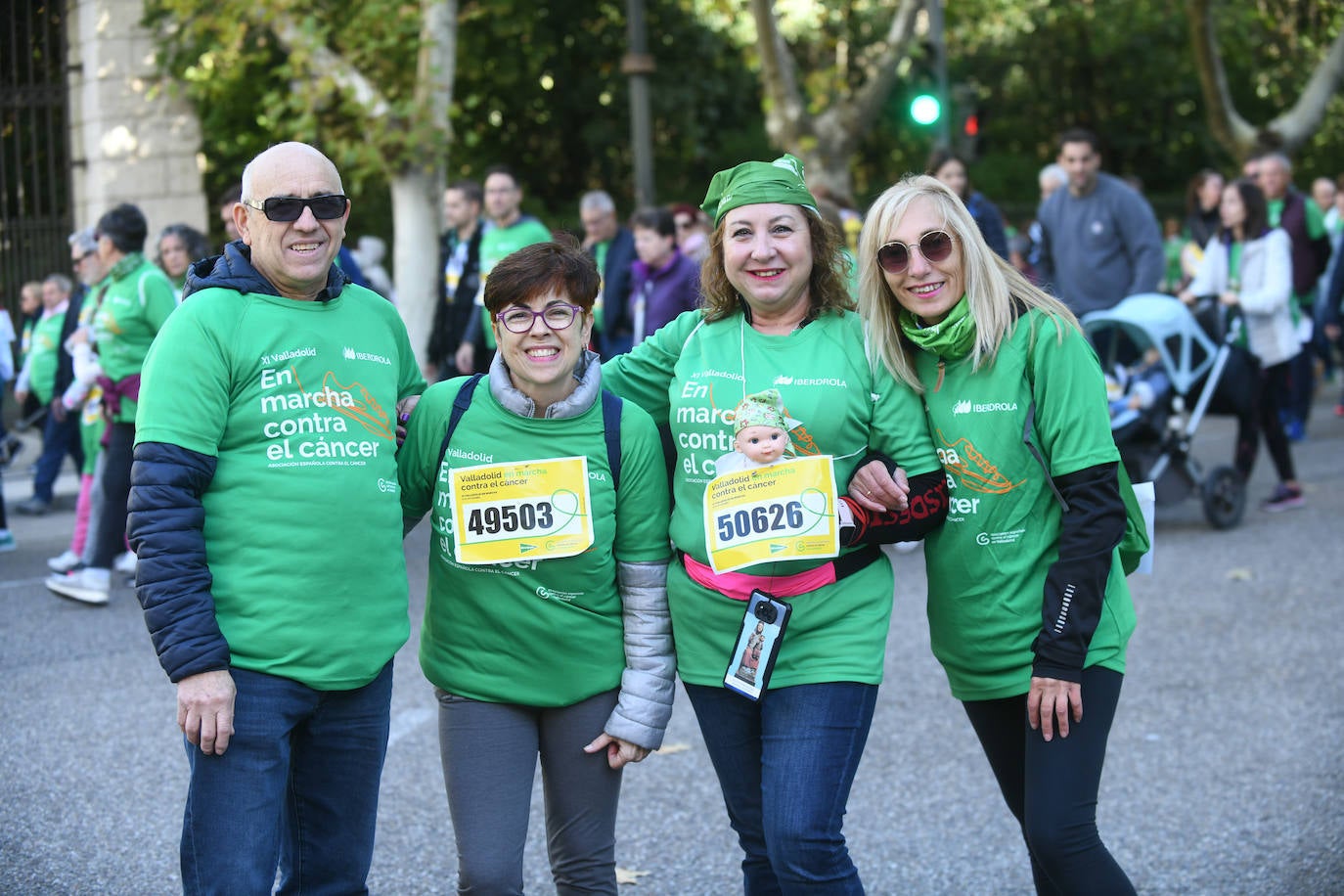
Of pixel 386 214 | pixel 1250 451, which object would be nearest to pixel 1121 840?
pixel 1250 451

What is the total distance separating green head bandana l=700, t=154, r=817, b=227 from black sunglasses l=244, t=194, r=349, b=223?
84 cm

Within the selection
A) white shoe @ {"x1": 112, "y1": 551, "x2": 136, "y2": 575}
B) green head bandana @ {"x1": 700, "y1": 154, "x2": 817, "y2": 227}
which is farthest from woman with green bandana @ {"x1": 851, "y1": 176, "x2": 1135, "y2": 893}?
white shoe @ {"x1": 112, "y1": 551, "x2": 136, "y2": 575}

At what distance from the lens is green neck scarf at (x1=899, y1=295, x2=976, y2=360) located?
3201mm

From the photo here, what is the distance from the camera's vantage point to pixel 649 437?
3324mm

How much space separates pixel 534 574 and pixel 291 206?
0.90 meters

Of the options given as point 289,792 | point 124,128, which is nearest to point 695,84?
point 124,128

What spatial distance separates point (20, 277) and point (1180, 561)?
1229 cm

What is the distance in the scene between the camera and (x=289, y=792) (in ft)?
10.4

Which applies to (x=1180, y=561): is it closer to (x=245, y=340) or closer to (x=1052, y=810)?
(x=1052, y=810)

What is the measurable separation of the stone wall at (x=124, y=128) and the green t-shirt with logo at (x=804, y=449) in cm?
1408

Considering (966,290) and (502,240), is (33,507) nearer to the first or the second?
(502,240)

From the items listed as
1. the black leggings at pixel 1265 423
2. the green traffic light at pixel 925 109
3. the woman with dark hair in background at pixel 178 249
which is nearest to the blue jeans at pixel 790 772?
the woman with dark hair in background at pixel 178 249

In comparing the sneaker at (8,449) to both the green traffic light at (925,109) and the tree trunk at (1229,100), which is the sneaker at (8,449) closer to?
the green traffic light at (925,109)

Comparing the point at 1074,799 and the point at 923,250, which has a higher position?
the point at 923,250
